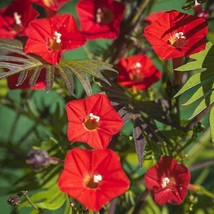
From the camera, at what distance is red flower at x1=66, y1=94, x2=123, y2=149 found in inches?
34.4

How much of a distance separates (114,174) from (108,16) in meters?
0.39

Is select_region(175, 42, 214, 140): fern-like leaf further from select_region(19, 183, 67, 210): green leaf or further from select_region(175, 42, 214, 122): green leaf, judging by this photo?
select_region(19, 183, 67, 210): green leaf

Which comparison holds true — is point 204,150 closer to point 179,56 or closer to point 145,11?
point 145,11

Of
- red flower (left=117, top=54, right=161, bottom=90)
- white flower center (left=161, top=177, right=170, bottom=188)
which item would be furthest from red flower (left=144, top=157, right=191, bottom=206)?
red flower (left=117, top=54, right=161, bottom=90)

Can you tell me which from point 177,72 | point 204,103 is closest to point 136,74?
point 177,72

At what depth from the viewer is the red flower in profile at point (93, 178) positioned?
82 centimetres

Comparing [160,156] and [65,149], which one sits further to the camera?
[65,149]

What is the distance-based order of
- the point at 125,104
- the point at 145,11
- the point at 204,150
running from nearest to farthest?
the point at 125,104 → the point at 145,11 → the point at 204,150

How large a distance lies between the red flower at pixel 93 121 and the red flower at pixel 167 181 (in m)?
0.09

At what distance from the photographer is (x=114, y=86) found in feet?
3.25

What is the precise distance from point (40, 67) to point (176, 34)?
227 mm

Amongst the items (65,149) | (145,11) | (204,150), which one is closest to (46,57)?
(65,149)

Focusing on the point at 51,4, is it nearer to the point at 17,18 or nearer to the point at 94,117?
the point at 17,18

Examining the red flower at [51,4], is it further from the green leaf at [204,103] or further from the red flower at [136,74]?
the green leaf at [204,103]
